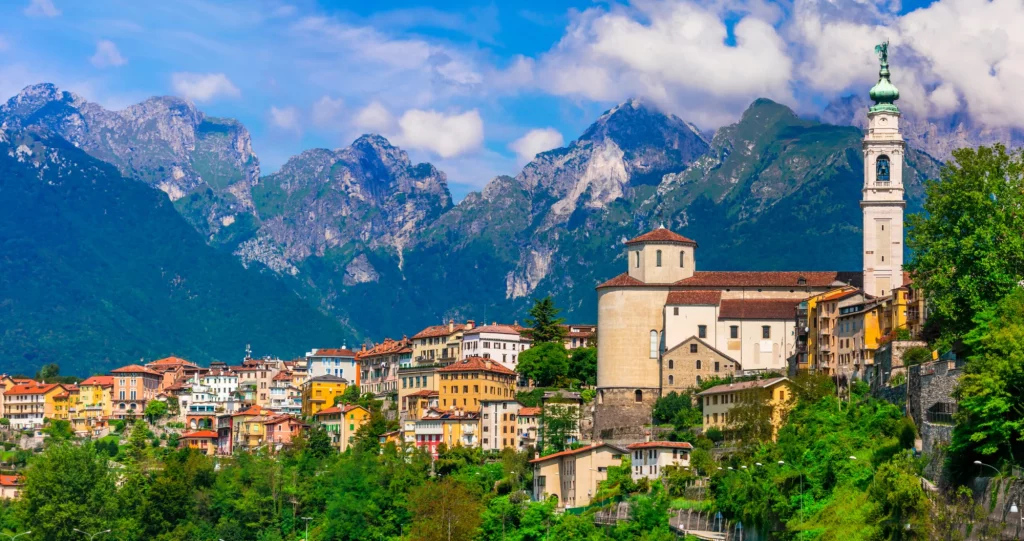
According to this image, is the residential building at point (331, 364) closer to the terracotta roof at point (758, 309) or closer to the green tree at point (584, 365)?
the green tree at point (584, 365)

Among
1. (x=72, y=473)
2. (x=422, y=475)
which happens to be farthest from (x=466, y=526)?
(x=72, y=473)

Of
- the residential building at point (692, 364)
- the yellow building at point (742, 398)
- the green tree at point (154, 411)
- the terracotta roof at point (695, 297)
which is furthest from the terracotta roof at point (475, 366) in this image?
the green tree at point (154, 411)

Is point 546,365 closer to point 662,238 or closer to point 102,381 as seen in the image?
point 662,238

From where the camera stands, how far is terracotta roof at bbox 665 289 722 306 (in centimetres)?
11400

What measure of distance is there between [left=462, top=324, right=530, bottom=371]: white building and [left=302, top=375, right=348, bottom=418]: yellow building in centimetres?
1910

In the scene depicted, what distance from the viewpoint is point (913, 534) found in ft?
194

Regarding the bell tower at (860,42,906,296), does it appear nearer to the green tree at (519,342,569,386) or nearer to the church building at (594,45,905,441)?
the church building at (594,45,905,441)

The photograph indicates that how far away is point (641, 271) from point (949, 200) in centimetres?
4389

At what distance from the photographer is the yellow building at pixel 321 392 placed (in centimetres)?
15838

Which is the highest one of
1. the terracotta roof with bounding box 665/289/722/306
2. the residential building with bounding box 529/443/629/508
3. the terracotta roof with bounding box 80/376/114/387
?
the terracotta roof with bounding box 665/289/722/306

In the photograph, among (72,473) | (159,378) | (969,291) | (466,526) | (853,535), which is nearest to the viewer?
(853,535)

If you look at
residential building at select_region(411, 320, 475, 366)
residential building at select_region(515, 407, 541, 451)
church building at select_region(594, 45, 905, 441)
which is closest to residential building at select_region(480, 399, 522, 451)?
residential building at select_region(515, 407, 541, 451)

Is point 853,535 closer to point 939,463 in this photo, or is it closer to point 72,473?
point 939,463

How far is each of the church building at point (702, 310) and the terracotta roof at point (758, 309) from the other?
0.07m
